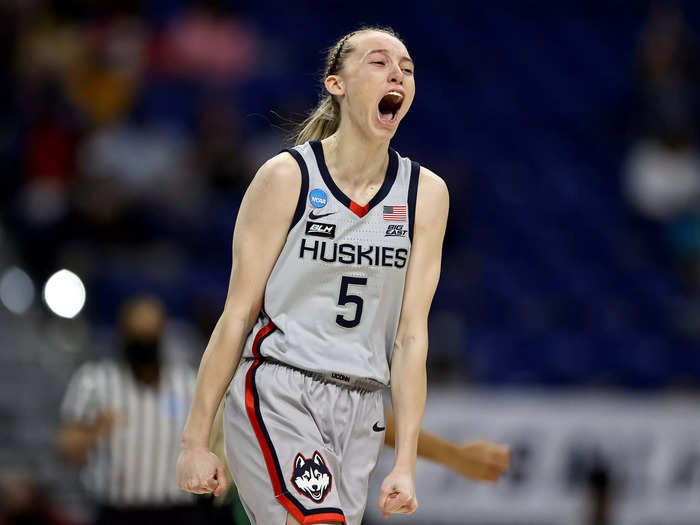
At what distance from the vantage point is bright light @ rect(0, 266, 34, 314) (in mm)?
10562

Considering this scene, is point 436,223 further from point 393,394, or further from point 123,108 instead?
point 123,108

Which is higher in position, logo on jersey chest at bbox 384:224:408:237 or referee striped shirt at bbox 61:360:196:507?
logo on jersey chest at bbox 384:224:408:237

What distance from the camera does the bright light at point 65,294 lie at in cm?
1052

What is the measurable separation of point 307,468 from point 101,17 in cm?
1000

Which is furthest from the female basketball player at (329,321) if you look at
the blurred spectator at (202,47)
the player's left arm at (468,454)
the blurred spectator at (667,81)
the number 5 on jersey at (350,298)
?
the blurred spectator at (667,81)

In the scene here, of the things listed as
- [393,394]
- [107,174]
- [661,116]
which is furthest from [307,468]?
[661,116]

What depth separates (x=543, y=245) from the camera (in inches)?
523

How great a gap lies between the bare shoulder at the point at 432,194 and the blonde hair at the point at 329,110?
1.34 ft

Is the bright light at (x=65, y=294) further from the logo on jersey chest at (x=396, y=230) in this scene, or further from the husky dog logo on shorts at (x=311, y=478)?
the husky dog logo on shorts at (x=311, y=478)

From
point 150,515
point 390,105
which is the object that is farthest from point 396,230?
point 150,515

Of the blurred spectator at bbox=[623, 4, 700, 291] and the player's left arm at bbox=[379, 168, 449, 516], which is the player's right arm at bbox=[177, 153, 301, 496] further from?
the blurred spectator at bbox=[623, 4, 700, 291]

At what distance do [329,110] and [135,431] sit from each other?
3.39 meters

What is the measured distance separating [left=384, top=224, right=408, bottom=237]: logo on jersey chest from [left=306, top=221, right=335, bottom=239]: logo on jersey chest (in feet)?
0.63

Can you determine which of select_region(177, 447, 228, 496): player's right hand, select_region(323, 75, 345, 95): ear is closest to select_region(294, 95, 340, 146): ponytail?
select_region(323, 75, 345, 95): ear
